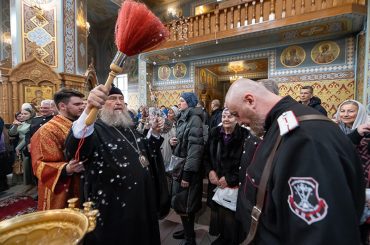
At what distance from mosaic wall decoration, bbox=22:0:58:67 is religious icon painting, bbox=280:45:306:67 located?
7745mm

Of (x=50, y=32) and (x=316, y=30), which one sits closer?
(x=316, y=30)

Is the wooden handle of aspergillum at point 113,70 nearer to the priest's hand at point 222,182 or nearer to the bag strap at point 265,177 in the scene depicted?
the bag strap at point 265,177

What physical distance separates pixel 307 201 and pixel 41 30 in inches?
344

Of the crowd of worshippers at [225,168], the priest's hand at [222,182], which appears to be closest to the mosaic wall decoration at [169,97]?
the crowd of worshippers at [225,168]

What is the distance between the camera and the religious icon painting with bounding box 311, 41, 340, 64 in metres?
6.88

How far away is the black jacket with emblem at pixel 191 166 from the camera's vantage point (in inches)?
108

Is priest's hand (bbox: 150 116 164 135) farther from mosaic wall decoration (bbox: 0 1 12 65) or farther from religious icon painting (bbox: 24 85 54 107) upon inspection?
mosaic wall decoration (bbox: 0 1 12 65)

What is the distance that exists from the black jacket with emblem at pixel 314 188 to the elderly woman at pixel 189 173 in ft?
5.82

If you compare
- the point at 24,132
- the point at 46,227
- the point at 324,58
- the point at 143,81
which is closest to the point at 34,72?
the point at 24,132

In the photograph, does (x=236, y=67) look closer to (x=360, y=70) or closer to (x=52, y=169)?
(x=360, y=70)

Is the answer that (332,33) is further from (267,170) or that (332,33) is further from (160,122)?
(267,170)

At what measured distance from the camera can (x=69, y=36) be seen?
25.2ft

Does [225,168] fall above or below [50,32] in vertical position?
below

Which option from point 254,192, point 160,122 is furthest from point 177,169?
point 254,192
